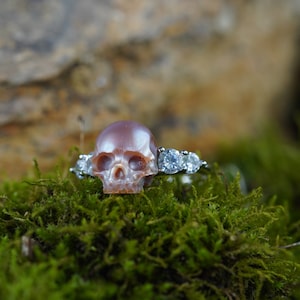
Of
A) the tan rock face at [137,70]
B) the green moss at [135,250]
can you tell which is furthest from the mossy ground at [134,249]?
the tan rock face at [137,70]

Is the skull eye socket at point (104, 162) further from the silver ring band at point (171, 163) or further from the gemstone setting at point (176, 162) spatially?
the gemstone setting at point (176, 162)

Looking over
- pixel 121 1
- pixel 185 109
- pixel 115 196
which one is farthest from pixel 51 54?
pixel 115 196

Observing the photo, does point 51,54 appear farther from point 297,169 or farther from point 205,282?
point 205,282

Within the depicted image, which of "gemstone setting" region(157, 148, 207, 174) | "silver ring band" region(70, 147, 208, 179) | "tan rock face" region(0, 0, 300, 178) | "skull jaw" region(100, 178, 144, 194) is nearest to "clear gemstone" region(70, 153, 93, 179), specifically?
"silver ring band" region(70, 147, 208, 179)

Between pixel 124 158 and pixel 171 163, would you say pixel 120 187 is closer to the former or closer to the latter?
pixel 124 158

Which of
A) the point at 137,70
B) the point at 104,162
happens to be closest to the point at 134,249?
the point at 104,162

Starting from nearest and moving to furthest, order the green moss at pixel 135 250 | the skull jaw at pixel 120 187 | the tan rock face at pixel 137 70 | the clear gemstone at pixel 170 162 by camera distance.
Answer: the green moss at pixel 135 250 < the skull jaw at pixel 120 187 < the clear gemstone at pixel 170 162 < the tan rock face at pixel 137 70
